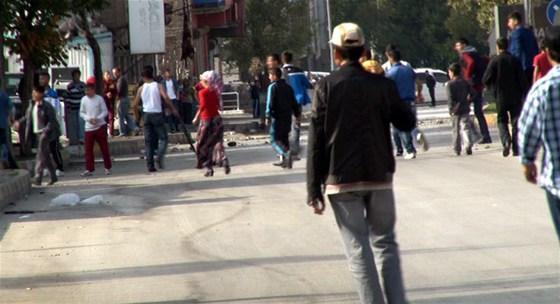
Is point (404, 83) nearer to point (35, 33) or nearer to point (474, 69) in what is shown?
point (474, 69)

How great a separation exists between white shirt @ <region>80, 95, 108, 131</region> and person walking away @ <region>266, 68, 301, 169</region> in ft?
9.78

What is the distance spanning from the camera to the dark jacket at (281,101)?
2005 centimetres

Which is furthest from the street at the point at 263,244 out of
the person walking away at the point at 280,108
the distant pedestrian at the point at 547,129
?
the distant pedestrian at the point at 547,129

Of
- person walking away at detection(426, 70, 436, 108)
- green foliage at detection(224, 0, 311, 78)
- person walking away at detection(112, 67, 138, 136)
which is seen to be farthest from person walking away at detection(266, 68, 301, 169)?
green foliage at detection(224, 0, 311, 78)

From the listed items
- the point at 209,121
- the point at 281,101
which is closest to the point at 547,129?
the point at 281,101

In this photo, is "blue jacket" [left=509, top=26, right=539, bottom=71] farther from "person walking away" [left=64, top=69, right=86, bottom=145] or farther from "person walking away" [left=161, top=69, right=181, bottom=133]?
"person walking away" [left=161, top=69, right=181, bottom=133]

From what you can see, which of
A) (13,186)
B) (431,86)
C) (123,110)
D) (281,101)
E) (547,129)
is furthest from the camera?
(431,86)

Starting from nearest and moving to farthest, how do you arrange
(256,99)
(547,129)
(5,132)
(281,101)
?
(547,129), (281,101), (5,132), (256,99)

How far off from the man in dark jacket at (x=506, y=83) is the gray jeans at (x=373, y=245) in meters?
12.0

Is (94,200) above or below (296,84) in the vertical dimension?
below

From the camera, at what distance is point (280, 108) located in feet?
66.1

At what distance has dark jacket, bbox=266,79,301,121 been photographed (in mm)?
20047

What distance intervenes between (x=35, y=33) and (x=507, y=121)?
936 cm

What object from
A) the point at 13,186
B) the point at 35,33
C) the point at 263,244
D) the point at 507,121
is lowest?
the point at 263,244
